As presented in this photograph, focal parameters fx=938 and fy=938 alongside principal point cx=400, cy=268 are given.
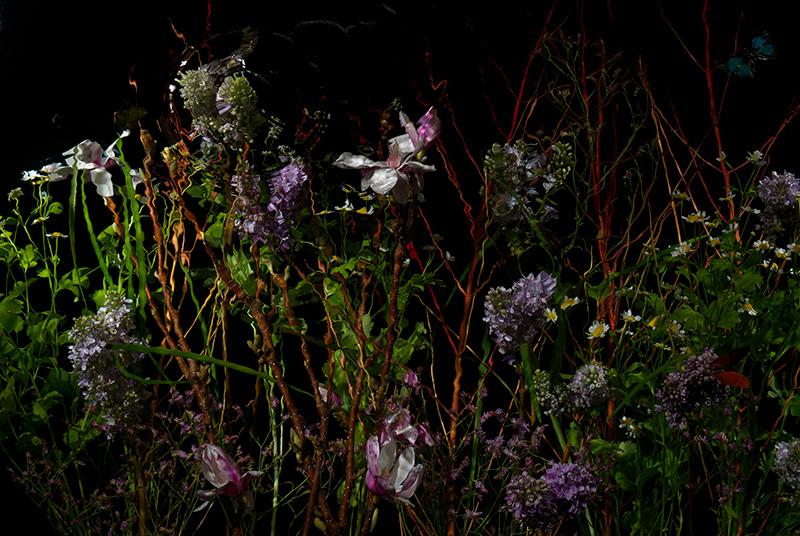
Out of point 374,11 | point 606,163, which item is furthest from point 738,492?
point 374,11

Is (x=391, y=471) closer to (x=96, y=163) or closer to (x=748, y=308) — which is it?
(x=748, y=308)

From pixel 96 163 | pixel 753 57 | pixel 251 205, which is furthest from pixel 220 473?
pixel 753 57

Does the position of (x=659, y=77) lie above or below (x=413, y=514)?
above

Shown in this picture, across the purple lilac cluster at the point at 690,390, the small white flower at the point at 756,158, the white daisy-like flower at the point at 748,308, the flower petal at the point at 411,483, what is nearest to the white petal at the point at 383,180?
the flower petal at the point at 411,483

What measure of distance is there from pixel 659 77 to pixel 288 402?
108 cm

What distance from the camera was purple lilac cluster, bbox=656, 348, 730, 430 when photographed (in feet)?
4.83

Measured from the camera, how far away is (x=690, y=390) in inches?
58.3

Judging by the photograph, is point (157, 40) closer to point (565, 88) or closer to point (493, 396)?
point (565, 88)

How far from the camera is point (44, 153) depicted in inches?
80.6

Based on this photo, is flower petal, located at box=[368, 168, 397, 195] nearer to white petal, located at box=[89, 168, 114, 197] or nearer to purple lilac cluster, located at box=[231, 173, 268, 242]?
purple lilac cluster, located at box=[231, 173, 268, 242]

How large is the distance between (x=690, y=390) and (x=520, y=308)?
306mm

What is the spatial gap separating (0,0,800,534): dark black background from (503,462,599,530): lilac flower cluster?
745 mm

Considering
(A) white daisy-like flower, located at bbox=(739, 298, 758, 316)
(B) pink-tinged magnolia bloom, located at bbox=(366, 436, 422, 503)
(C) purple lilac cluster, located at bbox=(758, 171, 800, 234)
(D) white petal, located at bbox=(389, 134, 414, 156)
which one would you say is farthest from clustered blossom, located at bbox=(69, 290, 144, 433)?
(C) purple lilac cluster, located at bbox=(758, 171, 800, 234)

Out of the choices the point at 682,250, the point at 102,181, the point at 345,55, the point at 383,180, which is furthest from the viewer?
the point at 345,55
